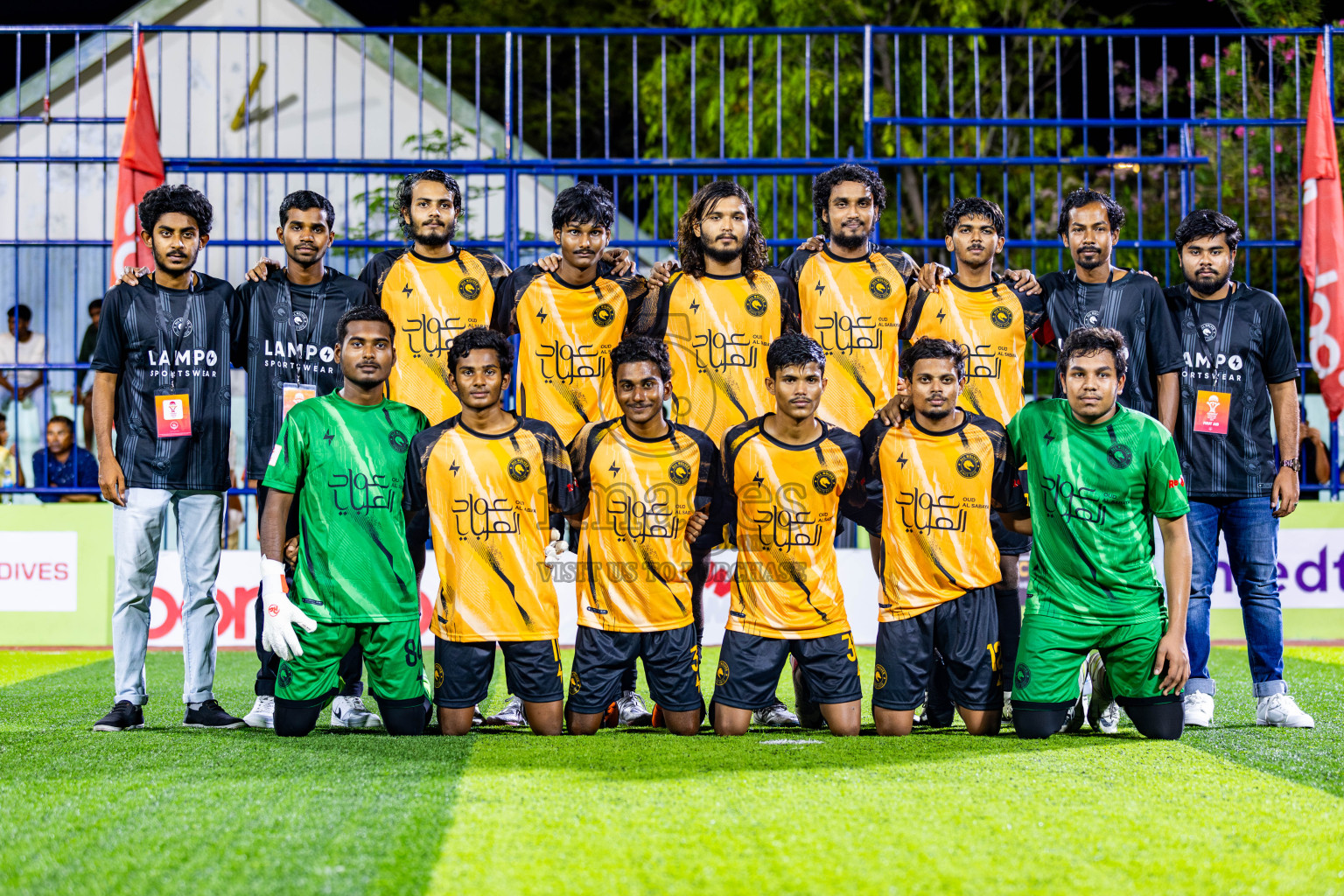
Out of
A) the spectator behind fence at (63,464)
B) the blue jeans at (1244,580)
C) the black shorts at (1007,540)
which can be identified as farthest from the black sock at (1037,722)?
the spectator behind fence at (63,464)

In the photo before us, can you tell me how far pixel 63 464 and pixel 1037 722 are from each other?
7.19m

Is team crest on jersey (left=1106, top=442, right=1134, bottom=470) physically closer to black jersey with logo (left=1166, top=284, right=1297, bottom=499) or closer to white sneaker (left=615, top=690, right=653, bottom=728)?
black jersey with logo (left=1166, top=284, right=1297, bottom=499)

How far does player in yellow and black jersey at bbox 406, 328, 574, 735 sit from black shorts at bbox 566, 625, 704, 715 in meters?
0.10

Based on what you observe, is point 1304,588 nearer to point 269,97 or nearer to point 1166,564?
point 1166,564

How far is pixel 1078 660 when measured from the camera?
4.68 meters

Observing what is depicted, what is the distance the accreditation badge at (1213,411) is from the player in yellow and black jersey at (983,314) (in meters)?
0.73

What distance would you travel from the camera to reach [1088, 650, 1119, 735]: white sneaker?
4824 mm

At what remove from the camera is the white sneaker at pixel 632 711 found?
509 centimetres

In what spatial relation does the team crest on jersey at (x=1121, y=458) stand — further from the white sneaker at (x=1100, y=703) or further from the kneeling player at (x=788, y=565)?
the kneeling player at (x=788, y=565)

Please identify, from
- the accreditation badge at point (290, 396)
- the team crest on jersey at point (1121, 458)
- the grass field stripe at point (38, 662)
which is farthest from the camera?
the grass field stripe at point (38, 662)

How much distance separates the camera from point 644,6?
2030 cm

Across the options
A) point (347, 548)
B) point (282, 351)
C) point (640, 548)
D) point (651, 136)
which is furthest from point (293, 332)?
point (651, 136)

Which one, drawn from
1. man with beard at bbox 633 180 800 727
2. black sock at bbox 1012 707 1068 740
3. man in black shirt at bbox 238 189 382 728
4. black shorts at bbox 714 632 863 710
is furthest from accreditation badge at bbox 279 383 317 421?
black sock at bbox 1012 707 1068 740

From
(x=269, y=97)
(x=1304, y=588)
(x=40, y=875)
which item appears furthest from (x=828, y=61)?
(x=40, y=875)
